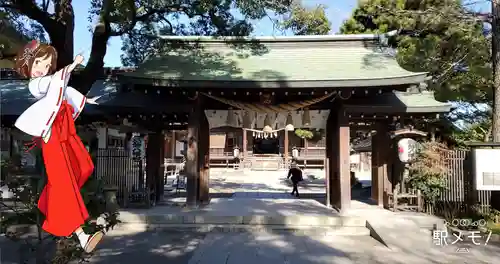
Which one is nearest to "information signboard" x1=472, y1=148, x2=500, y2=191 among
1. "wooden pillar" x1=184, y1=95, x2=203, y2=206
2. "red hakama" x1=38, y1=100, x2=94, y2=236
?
"wooden pillar" x1=184, y1=95, x2=203, y2=206

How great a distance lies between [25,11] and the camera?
35.5 ft

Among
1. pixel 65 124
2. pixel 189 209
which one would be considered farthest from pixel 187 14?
pixel 65 124

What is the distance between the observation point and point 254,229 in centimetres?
1028

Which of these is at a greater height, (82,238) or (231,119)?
(231,119)

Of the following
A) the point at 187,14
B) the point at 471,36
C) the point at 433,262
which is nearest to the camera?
the point at 433,262

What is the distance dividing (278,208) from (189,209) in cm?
275

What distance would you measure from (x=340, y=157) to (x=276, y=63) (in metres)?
3.65

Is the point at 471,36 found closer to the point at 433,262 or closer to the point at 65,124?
the point at 433,262

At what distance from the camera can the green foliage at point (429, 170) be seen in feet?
36.5

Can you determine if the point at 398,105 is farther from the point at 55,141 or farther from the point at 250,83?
the point at 55,141

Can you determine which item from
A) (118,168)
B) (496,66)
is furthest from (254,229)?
(496,66)

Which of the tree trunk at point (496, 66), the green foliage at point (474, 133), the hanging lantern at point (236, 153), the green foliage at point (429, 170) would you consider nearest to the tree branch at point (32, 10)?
the green foliage at point (429, 170)

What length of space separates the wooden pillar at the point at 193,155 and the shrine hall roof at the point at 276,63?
46.3 inches

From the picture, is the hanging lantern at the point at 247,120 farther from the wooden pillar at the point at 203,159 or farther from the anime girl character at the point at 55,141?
the anime girl character at the point at 55,141
